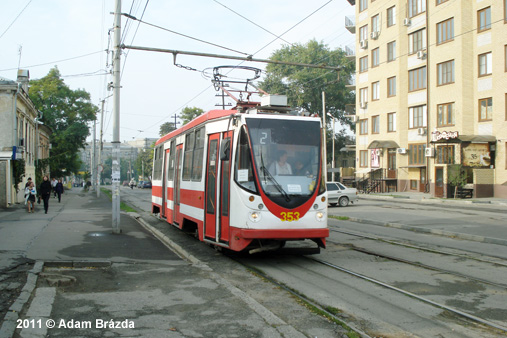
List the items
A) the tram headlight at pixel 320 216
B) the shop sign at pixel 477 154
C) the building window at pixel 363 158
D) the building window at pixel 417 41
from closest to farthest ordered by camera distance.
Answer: the tram headlight at pixel 320 216
the shop sign at pixel 477 154
the building window at pixel 417 41
the building window at pixel 363 158

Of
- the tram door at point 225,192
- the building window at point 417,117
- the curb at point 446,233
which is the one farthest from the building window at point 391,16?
the tram door at point 225,192

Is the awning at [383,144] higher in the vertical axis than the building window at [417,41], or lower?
lower

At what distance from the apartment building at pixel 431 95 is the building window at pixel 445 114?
0.08 metres

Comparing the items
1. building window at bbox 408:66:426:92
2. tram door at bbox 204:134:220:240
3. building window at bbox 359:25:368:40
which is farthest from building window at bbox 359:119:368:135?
tram door at bbox 204:134:220:240

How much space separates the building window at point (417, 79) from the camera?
4181 centimetres

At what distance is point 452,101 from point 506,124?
18.5 ft

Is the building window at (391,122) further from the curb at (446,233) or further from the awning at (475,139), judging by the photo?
the curb at (446,233)

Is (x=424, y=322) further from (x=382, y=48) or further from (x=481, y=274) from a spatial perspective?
(x=382, y=48)

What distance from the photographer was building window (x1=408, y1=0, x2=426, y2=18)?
41.6m

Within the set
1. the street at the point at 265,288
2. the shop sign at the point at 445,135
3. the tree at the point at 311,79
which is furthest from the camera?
the tree at the point at 311,79

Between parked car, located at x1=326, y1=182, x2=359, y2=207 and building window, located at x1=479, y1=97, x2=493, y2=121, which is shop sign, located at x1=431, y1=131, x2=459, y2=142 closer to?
building window, located at x1=479, y1=97, x2=493, y2=121

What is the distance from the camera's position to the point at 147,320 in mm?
5633

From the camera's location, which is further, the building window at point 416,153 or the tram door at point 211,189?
the building window at point 416,153

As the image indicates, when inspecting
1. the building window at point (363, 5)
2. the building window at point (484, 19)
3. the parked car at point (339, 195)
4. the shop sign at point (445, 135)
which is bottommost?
→ the parked car at point (339, 195)
